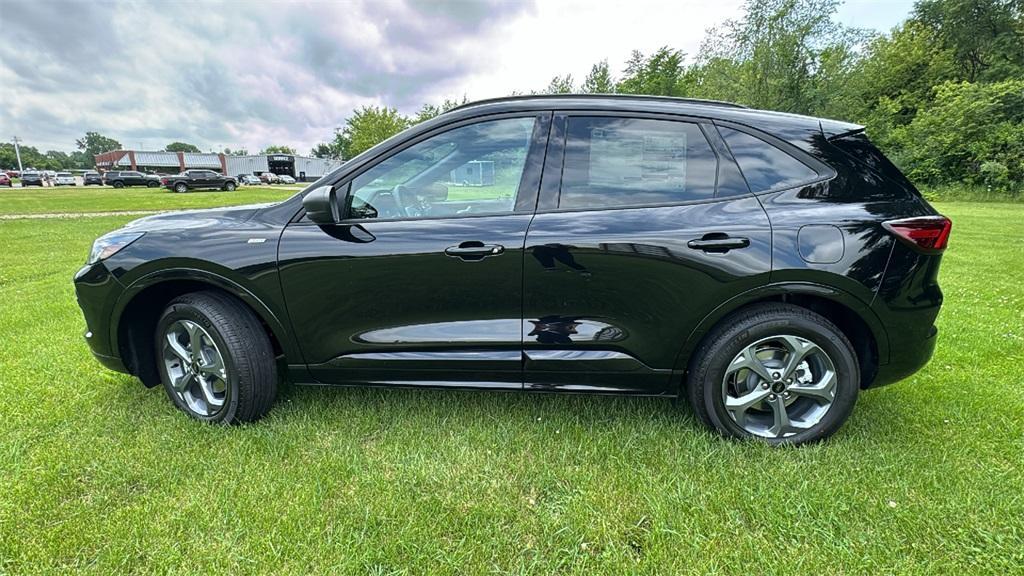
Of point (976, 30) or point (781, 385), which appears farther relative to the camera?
point (976, 30)

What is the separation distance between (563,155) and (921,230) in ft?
5.34

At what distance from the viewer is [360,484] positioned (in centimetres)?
211

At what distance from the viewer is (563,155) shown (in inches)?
91.6

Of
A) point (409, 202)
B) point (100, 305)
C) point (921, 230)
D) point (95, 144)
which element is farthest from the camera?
point (95, 144)

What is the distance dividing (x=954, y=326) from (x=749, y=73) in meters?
25.8

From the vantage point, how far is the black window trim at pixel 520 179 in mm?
2309

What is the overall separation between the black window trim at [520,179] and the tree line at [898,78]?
27.1m

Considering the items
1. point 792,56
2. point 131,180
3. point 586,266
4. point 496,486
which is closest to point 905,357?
point 586,266

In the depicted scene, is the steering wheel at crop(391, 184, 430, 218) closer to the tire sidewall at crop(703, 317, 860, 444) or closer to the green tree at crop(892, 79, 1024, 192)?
the tire sidewall at crop(703, 317, 860, 444)

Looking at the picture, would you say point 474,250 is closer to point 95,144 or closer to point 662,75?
point 662,75

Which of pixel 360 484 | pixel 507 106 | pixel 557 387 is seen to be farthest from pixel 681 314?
pixel 360 484

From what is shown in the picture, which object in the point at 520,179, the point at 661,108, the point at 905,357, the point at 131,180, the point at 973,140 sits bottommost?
the point at 905,357

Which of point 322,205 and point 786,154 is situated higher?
point 786,154

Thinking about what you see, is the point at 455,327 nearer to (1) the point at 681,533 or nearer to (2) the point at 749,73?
(1) the point at 681,533
